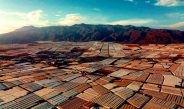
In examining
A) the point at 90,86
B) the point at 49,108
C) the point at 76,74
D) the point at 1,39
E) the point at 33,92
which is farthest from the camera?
the point at 1,39

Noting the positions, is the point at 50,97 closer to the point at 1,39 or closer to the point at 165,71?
the point at 165,71

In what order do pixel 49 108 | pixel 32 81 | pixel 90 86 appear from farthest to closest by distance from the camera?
pixel 32 81 → pixel 90 86 → pixel 49 108

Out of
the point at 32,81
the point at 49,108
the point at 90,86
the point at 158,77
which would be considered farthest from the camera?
the point at 158,77

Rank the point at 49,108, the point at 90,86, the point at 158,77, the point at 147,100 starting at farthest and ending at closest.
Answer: the point at 158,77, the point at 90,86, the point at 147,100, the point at 49,108

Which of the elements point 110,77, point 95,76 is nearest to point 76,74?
point 95,76

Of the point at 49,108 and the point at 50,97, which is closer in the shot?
the point at 49,108

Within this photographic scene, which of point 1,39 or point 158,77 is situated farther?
point 1,39

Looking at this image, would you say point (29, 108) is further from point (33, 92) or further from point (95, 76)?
point (95, 76)

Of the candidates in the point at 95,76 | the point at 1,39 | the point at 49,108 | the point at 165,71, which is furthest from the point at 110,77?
the point at 1,39

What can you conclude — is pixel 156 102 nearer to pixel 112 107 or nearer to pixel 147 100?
pixel 147 100
